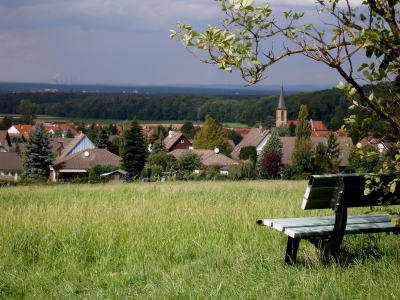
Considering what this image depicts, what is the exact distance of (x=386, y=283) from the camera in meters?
4.04

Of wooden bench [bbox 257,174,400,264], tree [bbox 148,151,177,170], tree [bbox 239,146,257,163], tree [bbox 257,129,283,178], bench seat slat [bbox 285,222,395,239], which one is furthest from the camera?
tree [bbox 239,146,257,163]

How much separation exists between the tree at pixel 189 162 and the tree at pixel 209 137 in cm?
2412

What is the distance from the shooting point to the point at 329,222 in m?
4.90

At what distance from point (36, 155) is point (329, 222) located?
54.4m

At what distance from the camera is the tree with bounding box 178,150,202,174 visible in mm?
54062

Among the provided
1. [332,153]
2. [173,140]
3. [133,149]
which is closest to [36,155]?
[133,149]

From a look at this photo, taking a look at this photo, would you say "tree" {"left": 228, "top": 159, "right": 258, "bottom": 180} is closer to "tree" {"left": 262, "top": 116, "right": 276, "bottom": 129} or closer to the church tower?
the church tower

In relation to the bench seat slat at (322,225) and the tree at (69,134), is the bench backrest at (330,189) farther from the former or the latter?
the tree at (69,134)

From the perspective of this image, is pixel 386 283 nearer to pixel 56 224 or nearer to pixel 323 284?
pixel 323 284

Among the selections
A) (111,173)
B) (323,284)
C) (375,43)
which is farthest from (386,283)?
(111,173)

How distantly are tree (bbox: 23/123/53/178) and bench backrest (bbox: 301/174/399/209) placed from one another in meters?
54.5

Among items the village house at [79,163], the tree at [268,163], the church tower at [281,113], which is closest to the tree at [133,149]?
the village house at [79,163]

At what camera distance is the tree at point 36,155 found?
185ft

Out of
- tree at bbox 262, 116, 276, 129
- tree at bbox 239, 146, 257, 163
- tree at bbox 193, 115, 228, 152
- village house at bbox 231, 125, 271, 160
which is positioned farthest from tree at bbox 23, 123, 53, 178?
tree at bbox 262, 116, 276, 129
